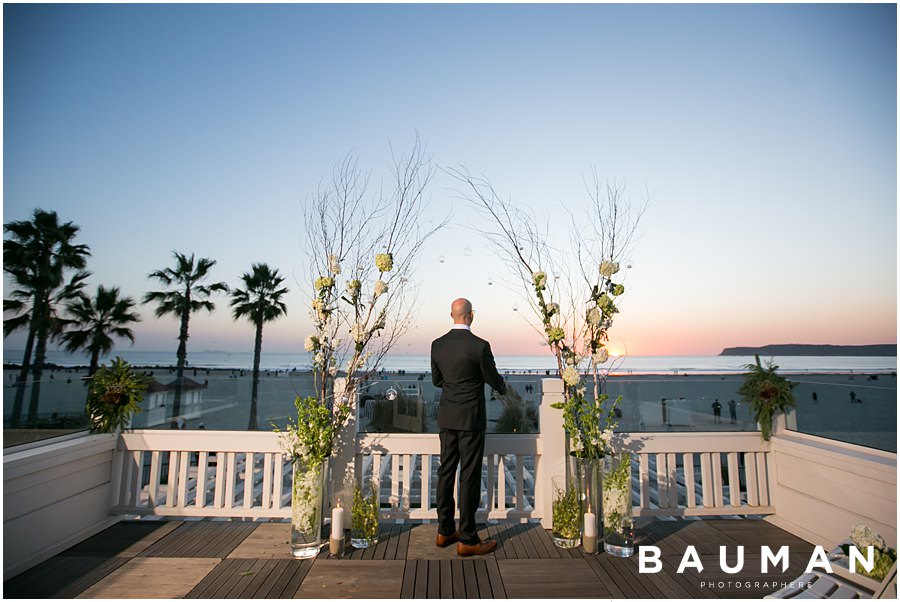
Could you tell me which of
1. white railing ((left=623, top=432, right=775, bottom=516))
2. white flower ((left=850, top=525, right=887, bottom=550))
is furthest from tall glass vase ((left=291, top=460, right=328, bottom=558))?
white flower ((left=850, top=525, right=887, bottom=550))

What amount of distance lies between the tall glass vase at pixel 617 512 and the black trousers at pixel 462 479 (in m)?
0.79

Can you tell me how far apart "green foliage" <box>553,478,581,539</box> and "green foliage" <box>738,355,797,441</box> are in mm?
1660

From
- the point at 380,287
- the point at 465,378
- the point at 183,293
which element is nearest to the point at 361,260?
the point at 380,287

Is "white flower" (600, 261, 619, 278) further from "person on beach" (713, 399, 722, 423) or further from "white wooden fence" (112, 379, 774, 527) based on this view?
"person on beach" (713, 399, 722, 423)

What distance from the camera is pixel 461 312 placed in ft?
9.58

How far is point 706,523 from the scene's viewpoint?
11.0 feet

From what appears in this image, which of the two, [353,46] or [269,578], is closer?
[269,578]

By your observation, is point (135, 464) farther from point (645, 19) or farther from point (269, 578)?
point (645, 19)

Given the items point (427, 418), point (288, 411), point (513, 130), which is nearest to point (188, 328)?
point (288, 411)

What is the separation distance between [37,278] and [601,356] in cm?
503

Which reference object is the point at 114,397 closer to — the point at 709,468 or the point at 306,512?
the point at 306,512

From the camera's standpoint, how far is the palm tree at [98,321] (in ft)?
20.9

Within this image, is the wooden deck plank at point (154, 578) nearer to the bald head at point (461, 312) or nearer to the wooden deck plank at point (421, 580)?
A: the wooden deck plank at point (421, 580)

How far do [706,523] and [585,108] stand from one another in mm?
3640
